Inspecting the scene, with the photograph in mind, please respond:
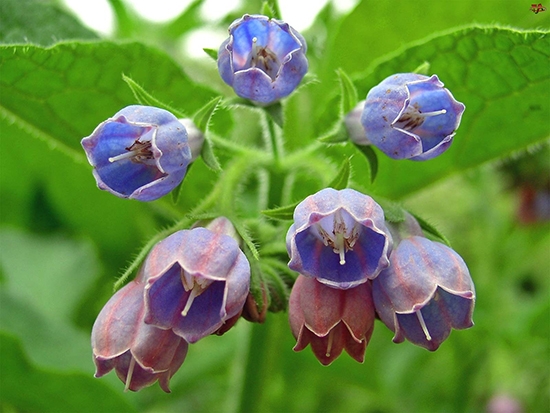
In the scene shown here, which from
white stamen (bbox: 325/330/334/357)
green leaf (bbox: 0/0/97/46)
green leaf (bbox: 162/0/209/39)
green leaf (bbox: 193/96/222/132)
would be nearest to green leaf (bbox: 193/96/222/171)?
green leaf (bbox: 193/96/222/132)

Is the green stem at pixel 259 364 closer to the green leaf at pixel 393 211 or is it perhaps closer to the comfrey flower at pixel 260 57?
the green leaf at pixel 393 211

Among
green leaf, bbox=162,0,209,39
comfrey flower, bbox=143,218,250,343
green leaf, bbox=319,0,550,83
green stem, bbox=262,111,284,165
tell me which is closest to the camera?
comfrey flower, bbox=143,218,250,343

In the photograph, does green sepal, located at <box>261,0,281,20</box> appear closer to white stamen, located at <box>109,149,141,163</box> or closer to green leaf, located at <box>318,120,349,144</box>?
green leaf, located at <box>318,120,349,144</box>

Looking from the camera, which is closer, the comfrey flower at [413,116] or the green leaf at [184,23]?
the comfrey flower at [413,116]

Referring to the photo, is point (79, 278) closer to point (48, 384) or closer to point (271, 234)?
point (48, 384)

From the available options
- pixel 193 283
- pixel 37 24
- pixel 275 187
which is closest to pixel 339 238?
pixel 193 283

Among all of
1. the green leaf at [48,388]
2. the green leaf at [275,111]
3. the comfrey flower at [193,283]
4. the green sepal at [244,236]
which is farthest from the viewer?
the green leaf at [48,388]

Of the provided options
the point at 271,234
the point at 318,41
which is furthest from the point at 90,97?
the point at 318,41

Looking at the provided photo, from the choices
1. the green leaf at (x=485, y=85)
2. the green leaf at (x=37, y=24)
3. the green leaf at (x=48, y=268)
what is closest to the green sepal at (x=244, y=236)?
the green leaf at (x=485, y=85)

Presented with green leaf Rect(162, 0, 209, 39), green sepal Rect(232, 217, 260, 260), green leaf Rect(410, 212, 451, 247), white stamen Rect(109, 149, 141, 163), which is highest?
white stamen Rect(109, 149, 141, 163)
